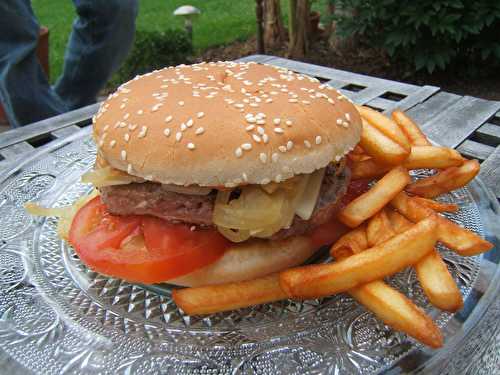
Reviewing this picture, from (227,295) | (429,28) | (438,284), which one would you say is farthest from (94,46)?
(438,284)

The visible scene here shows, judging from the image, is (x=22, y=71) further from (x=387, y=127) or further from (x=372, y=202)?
(x=372, y=202)

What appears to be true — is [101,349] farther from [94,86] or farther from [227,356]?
[94,86]

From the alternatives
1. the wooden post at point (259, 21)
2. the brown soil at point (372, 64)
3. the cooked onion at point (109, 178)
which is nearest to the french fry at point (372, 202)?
the cooked onion at point (109, 178)

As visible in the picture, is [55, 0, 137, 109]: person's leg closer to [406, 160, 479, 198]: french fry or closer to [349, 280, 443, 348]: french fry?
[406, 160, 479, 198]: french fry

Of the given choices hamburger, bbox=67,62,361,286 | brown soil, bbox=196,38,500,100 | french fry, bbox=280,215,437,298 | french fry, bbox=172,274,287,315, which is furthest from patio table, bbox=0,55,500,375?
brown soil, bbox=196,38,500,100

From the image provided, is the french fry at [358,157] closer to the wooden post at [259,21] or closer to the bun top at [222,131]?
the bun top at [222,131]

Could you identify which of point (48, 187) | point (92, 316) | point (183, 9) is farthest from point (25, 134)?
point (183, 9)
